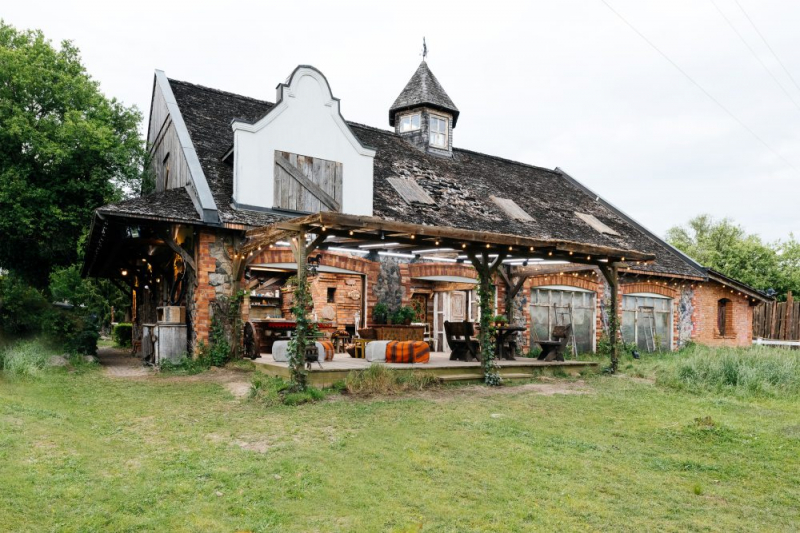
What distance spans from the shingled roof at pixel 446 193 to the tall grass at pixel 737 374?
15.3ft

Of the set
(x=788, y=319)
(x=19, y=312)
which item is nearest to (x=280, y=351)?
(x=19, y=312)

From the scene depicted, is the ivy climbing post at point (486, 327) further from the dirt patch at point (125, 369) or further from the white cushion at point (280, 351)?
the dirt patch at point (125, 369)

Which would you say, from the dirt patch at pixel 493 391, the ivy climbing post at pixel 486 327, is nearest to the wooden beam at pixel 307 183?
the ivy climbing post at pixel 486 327

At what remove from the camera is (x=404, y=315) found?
13.6 metres

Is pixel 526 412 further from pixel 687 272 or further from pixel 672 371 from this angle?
pixel 687 272

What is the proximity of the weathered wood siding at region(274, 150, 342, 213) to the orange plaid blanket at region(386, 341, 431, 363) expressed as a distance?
147 inches

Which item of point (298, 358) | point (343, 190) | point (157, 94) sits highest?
point (157, 94)

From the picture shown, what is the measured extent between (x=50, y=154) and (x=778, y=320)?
22785 mm

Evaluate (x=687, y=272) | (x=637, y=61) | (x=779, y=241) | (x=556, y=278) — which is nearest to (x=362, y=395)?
(x=637, y=61)

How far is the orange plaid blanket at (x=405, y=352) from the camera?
34.8 ft

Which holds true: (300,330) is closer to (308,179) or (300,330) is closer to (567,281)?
(308,179)

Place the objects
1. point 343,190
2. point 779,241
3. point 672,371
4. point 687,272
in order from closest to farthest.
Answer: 1. point 672,371
2. point 343,190
3. point 687,272
4. point 779,241

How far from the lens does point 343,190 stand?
1334cm

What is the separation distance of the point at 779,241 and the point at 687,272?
700 inches
